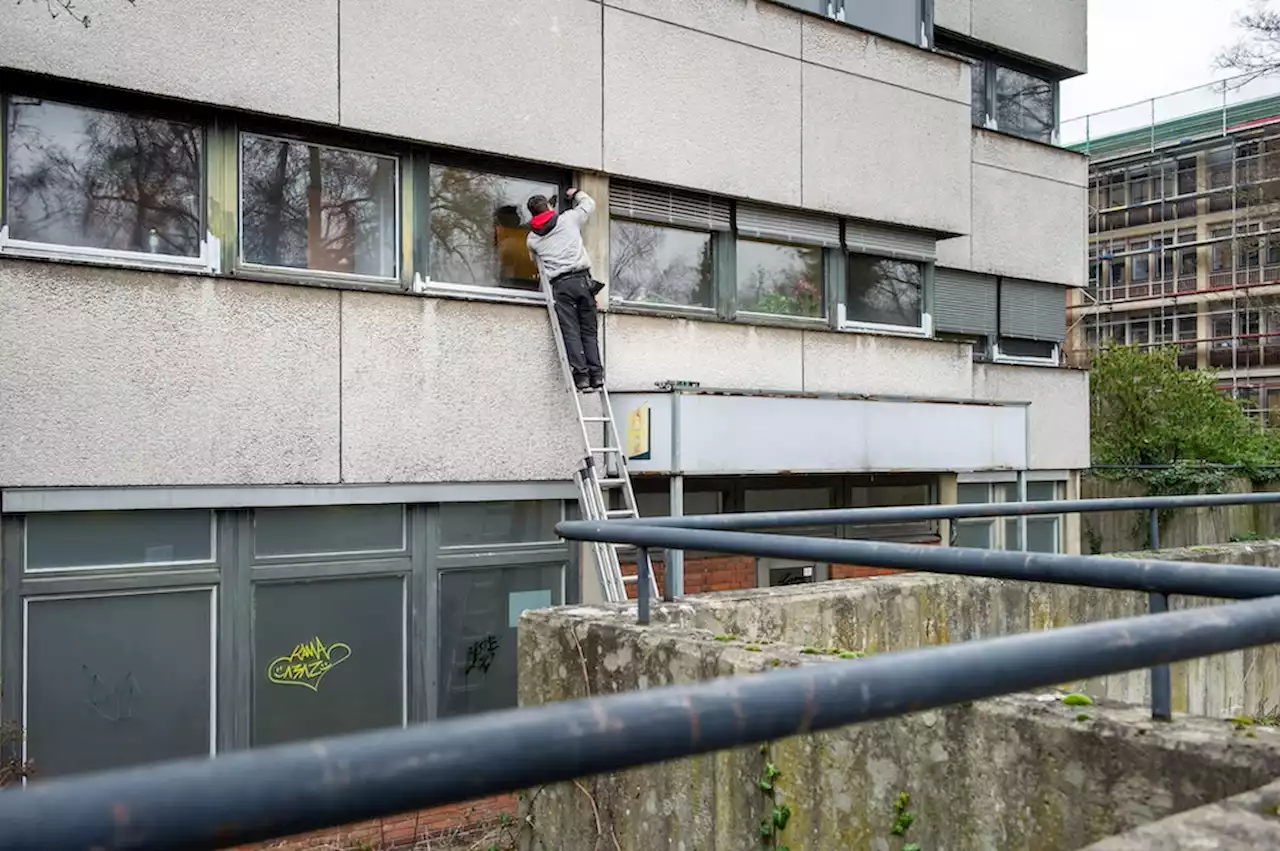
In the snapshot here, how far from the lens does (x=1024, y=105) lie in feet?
46.6

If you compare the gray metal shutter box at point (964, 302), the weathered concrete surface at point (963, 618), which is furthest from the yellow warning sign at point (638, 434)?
the gray metal shutter box at point (964, 302)

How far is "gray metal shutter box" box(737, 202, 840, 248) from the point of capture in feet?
33.6

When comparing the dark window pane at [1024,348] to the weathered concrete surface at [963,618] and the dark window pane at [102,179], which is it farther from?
the dark window pane at [102,179]

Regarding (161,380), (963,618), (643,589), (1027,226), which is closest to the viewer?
(643,589)

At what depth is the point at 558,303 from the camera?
870 cm

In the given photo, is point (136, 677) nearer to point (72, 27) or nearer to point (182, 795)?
point (72, 27)

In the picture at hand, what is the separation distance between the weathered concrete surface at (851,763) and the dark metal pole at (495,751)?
71 cm

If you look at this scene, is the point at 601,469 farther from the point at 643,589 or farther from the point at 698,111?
the point at 643,589

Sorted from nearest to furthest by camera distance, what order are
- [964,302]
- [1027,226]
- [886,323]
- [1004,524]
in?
[886,323]
[1004,524]
[964,302]
[1027,226]

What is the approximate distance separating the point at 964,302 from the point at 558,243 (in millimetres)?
6436

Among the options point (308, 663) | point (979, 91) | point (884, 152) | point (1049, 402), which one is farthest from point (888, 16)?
point (308, 663)

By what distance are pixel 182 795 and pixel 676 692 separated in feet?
1.74

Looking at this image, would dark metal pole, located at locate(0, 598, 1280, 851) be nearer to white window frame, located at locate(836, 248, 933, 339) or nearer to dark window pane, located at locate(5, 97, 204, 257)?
dark window pane, located at locate(5, 97, 204, 257)

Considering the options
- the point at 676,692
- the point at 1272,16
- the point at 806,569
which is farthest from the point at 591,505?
the point at 1272,16
